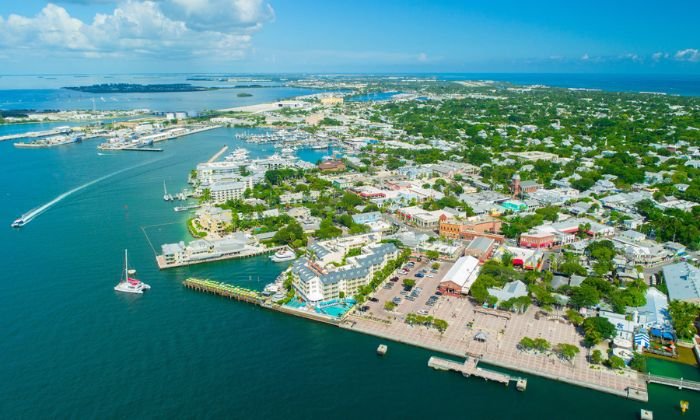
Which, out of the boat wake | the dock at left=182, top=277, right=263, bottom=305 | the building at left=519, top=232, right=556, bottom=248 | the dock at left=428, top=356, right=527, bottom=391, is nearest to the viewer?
the dock at left=428, top=356, right=527, bottom=391

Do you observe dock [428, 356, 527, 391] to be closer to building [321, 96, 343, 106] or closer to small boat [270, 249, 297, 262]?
small boat [270, 249, 297, 262]

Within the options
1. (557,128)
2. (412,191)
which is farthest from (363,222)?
(557,128)

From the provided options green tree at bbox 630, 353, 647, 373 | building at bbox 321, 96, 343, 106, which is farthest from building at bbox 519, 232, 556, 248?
building at bbox 321, 96, 343, 106

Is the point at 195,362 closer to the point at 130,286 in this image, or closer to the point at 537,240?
the point at 130,286

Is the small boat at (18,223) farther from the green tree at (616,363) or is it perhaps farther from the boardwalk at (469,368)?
the green tree at (616,363)

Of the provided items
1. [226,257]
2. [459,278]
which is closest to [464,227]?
[459,278]

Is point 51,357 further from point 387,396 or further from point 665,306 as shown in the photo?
point 665,306

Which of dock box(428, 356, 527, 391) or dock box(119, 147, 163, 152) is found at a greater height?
dock box(119, 147, 163, 152)

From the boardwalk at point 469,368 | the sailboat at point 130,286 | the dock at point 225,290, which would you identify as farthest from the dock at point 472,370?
the sailboat at point 130,286
